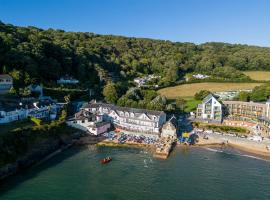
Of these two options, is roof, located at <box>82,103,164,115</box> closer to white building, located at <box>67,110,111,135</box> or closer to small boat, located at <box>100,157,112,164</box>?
white building, located at <box>67,110,111,135</box>

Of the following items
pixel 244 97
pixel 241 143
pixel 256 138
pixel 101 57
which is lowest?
pixel 241 143

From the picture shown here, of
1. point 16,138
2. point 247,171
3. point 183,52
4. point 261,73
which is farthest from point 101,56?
point 247,171

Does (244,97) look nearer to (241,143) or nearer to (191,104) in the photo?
(191,104)

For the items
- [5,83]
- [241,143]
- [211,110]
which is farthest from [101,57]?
[241,143]

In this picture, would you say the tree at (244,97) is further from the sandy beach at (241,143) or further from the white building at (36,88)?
the white building at (36,88)

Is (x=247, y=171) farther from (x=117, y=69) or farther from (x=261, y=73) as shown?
(x=261, y=73)

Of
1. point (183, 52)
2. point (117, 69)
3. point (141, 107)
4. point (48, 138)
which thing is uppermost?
point (183, 52)

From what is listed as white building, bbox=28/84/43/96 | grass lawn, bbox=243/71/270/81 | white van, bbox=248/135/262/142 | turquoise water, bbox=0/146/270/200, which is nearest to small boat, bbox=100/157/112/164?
turquoise water, bbox=0/146/270/200
